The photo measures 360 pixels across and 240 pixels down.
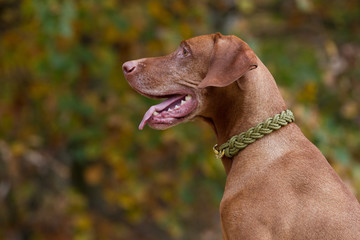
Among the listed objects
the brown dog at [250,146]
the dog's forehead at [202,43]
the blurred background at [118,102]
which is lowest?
the blurred background at [118,102]

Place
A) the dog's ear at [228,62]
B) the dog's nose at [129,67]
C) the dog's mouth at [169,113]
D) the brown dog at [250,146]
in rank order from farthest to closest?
the dog's nose at [129,67], the dog's mouth at [169,113], the dog's ear at [228,62], the brown dog at [250,146]

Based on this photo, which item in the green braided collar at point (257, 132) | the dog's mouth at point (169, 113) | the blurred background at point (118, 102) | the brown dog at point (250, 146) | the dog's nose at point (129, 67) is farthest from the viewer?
the blurred background at point (118, 102)

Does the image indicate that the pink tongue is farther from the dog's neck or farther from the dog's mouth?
→ the dog's neck

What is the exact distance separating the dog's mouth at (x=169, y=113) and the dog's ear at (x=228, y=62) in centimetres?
26

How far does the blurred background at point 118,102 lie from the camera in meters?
7.51

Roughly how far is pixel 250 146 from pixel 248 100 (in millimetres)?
265

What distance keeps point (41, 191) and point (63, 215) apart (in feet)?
2.28

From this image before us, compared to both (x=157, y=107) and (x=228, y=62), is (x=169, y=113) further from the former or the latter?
(x=228, y=62)

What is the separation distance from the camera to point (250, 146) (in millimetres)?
3160

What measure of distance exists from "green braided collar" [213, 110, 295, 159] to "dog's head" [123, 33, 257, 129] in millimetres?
288

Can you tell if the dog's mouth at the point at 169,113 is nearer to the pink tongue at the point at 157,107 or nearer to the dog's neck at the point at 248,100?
the pink tongue at the point at 157,107

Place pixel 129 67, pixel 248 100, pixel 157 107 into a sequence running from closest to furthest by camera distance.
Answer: pixel 248 100, pixel 157 107, pixel 129 67

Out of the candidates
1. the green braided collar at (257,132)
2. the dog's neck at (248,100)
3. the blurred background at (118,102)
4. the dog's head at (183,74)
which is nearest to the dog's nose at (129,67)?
the dog's head at (183,74)

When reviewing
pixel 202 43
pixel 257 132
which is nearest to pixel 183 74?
pixel 202 43
